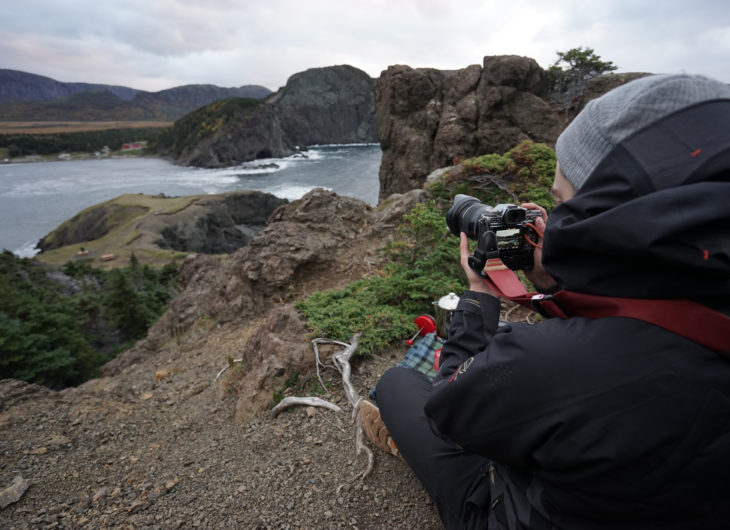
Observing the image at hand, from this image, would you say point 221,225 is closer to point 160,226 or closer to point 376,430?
point 160,226

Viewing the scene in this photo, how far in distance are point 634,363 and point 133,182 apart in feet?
248

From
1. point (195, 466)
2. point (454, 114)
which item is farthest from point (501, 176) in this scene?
point (454, 114)

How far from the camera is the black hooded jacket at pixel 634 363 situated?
735 mm

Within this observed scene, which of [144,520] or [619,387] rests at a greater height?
[619,387]

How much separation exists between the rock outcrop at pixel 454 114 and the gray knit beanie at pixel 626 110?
15.2m

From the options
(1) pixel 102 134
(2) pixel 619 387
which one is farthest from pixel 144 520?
(1) pixel 102 134

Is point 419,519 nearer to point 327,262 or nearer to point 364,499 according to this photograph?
point 364,499

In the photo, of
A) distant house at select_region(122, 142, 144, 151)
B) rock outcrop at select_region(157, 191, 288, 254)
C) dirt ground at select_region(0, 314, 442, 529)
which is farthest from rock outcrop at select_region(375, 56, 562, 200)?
distant house at select_region(122, 142, 144, 151)

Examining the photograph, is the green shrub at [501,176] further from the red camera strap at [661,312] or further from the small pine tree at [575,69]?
the small pine tree at [575,69]

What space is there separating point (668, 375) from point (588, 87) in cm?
1603

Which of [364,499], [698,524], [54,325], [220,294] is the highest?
[698,524]

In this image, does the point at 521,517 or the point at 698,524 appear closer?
the point at 698,524

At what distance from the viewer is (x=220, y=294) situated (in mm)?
5730

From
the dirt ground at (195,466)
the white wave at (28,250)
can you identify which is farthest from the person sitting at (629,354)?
the white wave at (28,250)
